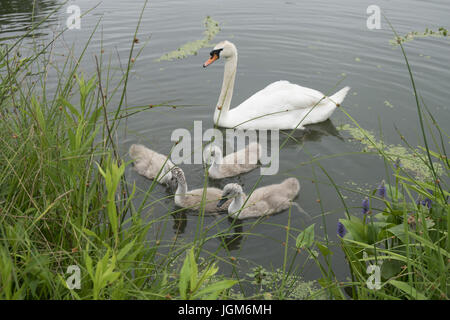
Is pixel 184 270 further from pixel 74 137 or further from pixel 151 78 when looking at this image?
pixel 151 78

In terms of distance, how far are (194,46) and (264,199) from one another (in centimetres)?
552

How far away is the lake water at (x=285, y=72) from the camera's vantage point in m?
4.91

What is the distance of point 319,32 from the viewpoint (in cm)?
1031

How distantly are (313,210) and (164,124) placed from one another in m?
2.82

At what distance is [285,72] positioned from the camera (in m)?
8.48

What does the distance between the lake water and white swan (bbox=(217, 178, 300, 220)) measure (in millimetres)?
126

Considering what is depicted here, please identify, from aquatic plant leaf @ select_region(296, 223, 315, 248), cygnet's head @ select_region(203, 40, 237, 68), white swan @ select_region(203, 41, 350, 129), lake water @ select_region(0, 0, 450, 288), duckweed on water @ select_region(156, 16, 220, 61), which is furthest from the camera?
duckweed on water @ select_region(156, 16, 220, 61)

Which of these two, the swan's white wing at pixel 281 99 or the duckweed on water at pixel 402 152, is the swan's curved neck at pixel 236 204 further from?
the swan's white wing at pixel 281 99

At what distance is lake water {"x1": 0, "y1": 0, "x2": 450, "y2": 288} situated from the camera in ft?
16.1

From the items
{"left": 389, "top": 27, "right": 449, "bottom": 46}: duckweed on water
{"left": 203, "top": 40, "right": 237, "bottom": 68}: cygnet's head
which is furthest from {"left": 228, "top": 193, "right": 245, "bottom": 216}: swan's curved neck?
{"left": 389, "top": 27, "right": 449, "bottom": 46}: duckweed on water

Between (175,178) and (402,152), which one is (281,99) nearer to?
(402,152)

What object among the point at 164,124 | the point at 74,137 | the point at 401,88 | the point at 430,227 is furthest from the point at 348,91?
the point at 74,137

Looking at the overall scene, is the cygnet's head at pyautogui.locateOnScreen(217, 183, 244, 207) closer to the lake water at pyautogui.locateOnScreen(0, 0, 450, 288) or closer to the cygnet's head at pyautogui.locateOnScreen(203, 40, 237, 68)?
the lake water at pyautogui.locateOnScreen(0, 0, 450, 288)

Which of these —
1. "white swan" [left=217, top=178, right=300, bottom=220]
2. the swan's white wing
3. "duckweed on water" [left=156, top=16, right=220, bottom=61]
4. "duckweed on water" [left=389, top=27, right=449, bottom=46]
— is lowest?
"white swan" [left=217, top=178, right=300, bottom=220]
